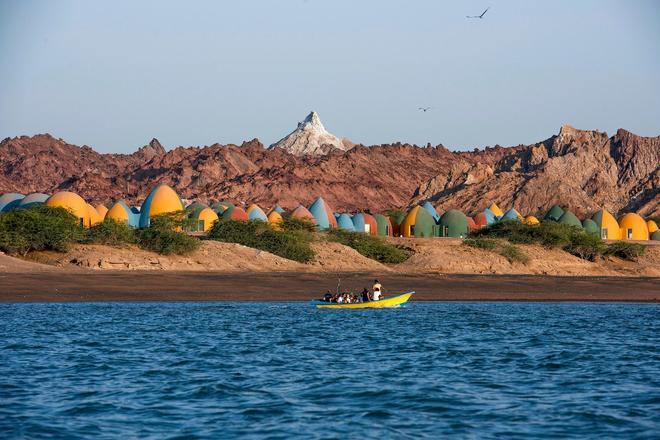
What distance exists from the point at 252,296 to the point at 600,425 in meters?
23.9

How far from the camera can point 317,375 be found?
→ 68.0 feet

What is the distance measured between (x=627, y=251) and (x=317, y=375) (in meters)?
48.3

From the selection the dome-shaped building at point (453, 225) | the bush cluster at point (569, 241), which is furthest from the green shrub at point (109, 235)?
the dome-shaped building at point (453, 225)

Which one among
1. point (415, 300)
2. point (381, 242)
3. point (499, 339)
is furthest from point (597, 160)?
point (499, 339)

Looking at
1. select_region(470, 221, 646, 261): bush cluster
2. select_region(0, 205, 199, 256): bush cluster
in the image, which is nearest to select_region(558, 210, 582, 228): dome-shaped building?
select_region(470, 221, 646, 261): bush cluster

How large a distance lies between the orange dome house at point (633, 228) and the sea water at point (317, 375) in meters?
53.5

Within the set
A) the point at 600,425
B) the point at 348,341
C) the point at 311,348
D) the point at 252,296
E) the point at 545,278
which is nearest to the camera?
the point at 600,425

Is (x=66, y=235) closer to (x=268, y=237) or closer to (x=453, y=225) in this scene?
(x=268, y=237)

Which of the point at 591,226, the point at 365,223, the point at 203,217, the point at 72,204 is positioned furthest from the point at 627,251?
the point at 72,204

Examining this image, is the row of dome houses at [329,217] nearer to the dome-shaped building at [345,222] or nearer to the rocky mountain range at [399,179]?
the dome-shaped building at [345,222]

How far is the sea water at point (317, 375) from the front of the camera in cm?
1599

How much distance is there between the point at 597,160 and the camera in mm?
136750

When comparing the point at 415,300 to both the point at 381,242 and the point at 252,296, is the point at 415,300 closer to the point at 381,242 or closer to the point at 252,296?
the point at 252,296

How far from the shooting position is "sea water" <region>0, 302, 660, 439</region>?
52.5 feet
